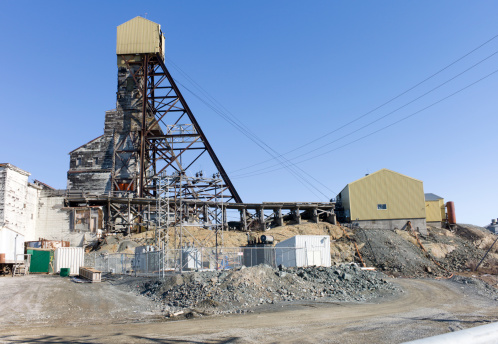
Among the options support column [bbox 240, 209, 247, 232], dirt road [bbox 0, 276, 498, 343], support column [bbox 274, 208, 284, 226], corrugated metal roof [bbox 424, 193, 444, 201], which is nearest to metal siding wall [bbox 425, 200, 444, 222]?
corrugated metal roof [bbox 424, 193, 444, 201]

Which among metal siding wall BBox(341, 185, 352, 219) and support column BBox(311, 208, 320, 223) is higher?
metal siding wall BBox(341, 185, 352, 219)

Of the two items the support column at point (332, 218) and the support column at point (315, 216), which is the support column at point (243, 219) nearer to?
the support column at point (315, 216)

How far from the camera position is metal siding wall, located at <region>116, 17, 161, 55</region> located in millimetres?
55188

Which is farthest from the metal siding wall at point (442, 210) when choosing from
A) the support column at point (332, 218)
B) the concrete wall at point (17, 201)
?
the concrete wall at point (17, 201)

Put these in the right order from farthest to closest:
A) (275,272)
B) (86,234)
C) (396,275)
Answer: (86,234) → (396,275) → (275,272)

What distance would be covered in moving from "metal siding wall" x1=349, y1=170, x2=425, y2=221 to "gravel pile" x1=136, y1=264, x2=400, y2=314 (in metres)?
25.1

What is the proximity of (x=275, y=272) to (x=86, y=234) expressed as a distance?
25.8 meters

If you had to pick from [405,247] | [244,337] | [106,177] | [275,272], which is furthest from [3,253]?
[405,247]

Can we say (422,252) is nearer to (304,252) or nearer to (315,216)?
(315,216)

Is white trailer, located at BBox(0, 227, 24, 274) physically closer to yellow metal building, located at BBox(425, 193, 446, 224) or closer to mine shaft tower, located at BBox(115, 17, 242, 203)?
mine shaft tower, located at BBox(115, 17, 242, 203)

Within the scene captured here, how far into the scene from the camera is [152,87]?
181 feet

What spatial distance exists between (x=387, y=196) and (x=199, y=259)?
3049cm

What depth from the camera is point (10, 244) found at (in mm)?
34500

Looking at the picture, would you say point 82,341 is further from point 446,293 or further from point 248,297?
point 446,293
